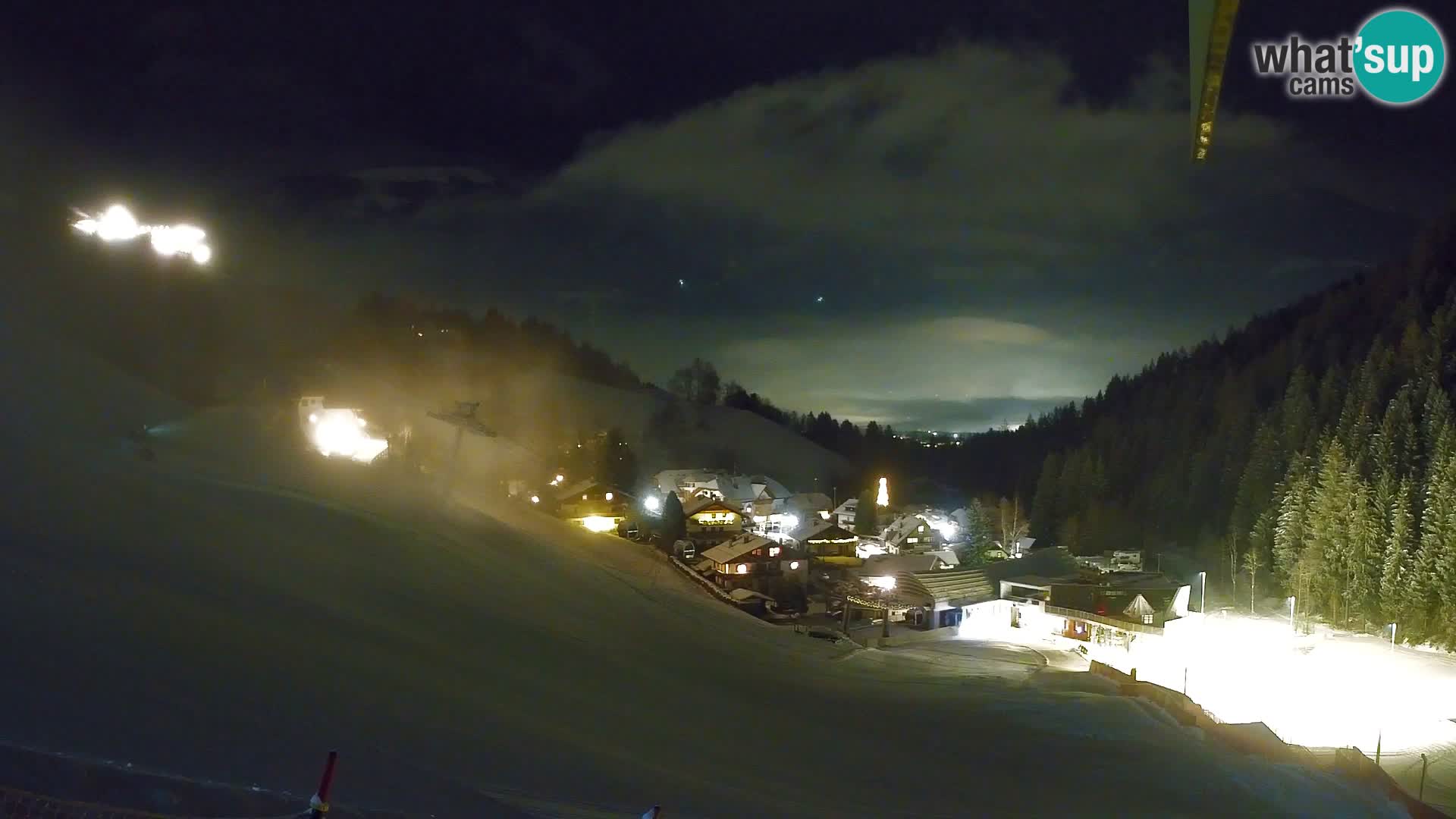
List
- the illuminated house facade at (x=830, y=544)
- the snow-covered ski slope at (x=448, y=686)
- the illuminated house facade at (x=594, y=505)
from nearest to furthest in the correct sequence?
the snow-covered ski slope at (x=448, y=686) → the illuminated house facade at (x=594, y=505) → the illuminated house facade at (x=830, y=544)

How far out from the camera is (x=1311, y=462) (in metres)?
36.8

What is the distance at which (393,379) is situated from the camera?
7494 cm

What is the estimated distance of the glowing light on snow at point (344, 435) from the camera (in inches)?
1210

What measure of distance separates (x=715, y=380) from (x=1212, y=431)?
229 feet

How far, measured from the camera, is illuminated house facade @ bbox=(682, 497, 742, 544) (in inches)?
1977

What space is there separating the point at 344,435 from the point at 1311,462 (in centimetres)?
4091

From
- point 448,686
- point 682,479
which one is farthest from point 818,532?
point 448,686

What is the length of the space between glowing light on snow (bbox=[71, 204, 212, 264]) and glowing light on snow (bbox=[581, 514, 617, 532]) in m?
24.5

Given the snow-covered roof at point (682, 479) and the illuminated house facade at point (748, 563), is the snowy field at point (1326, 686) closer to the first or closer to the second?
the illuminated house facade at point (748, 563)

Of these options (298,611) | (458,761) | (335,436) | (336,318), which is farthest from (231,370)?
(336,318)

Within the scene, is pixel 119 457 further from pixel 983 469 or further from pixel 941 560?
pixel 983 469

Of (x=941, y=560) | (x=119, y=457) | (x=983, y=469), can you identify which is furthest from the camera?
(x=983, y=469)

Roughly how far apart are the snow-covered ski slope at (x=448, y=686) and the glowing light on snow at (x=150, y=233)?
27.7 m

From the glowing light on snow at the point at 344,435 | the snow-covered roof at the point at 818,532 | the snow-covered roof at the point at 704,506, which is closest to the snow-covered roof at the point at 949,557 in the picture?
the snow-covered roof at the point at 818,532
